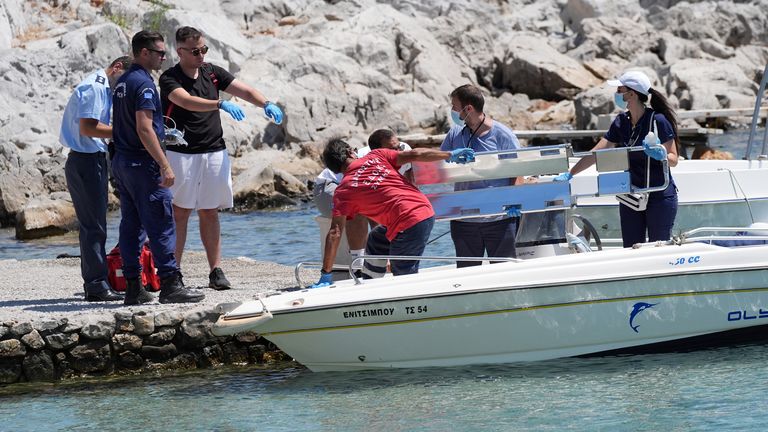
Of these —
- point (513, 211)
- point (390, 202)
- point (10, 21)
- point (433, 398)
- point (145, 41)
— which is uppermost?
point (10, 21)

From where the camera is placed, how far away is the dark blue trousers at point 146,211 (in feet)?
26.7

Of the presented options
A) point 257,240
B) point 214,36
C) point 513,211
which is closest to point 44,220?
point 257,240

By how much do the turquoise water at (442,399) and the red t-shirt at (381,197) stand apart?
1.02 meters

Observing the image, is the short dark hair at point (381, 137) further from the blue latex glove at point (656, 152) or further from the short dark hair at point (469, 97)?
the blue latex glove at point (656, 152)

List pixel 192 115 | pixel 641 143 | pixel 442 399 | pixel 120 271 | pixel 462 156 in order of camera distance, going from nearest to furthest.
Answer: pixel 442 399 → pixel 462 156 → pixel 641 143 → pixel 192 115 → pixel 120 271

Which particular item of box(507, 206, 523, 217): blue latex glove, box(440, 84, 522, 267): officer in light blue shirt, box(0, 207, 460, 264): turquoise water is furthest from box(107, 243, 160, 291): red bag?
box(0, 207, 460, 264): turquoise water

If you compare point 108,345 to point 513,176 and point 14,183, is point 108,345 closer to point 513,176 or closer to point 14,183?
point 513,176

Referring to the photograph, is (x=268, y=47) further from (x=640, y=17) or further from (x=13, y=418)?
(x=13, y=418)

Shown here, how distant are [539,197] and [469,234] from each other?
55 centimetres

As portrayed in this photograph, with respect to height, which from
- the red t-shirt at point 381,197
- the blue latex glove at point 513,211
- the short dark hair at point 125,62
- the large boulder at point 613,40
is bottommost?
the blue latex glove at point 513,211

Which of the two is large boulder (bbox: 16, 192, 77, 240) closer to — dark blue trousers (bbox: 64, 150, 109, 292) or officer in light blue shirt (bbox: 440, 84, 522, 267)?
dark blue trousers (bbox: 64, 150, 109, 292)

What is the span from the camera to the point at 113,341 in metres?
8.14

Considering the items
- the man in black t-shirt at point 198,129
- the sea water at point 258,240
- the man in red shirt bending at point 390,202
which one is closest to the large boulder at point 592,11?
the sea water at point 258,240

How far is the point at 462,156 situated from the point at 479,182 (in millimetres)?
415
